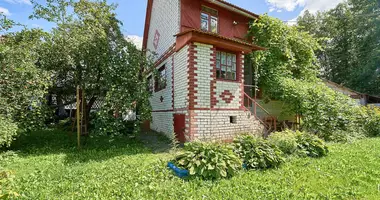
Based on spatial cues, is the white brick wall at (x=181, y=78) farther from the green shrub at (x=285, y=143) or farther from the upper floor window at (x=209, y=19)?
the green shrub at (x=285, y=143)

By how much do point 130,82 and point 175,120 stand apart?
7.36ft

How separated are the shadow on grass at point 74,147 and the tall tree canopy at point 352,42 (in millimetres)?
21520

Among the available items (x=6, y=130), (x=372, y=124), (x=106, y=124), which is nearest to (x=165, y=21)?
(x=106, y=124)

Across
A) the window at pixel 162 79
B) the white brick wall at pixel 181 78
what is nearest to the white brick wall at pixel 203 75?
the white brick wall at pixel 181 78

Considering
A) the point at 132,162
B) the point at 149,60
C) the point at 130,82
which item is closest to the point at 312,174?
the point at 132,162

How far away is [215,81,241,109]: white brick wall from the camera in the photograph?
753 centimetres

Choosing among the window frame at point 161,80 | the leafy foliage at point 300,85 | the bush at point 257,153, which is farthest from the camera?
the window frame at point 161,80

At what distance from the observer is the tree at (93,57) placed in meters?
7.65

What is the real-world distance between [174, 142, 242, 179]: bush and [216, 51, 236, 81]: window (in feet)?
12.0

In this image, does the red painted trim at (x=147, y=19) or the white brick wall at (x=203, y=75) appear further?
the red painted trim at (x=147, y=19)

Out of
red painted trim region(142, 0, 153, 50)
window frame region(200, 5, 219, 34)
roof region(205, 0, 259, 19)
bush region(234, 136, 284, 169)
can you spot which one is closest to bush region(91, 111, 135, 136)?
bush region(234, 136, 284, 169)

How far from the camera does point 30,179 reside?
4.38 metres

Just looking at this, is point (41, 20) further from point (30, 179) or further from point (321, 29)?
point (321, 29)

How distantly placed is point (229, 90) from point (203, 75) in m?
1.20
